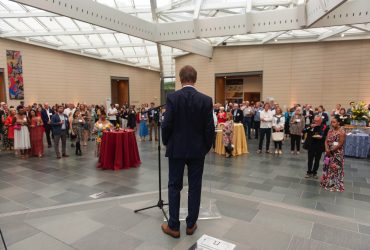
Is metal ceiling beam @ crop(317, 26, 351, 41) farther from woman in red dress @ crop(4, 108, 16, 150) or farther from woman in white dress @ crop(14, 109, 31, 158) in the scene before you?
woman in red dress @ crop(4, 108, 16, 150)

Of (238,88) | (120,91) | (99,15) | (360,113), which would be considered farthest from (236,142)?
(120,91)

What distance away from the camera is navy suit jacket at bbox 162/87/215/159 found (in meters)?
2.43

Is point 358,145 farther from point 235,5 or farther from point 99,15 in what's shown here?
point 99,15

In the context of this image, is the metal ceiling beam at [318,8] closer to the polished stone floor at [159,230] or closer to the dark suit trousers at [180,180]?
the polished stone floor at [159,230]

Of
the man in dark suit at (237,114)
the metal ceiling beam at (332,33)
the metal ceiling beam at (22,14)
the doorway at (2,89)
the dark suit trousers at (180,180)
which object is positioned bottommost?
the dark suit trousers at (180,180)

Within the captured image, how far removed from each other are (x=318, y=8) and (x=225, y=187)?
18.2 ft

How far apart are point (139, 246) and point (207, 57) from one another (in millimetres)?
14318

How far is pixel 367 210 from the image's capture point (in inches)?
144

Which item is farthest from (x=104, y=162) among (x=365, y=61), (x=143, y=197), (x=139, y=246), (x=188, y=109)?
(x=365, y=61)

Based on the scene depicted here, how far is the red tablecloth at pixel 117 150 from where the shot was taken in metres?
5.91

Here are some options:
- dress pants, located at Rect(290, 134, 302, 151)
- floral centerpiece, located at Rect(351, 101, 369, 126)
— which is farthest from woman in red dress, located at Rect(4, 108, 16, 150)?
floral centerpiece, located at Rect(351, 101, 369, 126)

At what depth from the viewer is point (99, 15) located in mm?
7473

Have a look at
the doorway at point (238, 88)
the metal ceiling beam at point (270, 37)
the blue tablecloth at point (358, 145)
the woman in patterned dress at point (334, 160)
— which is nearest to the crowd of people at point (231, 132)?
the woman in patterned dress at point (334, 160)

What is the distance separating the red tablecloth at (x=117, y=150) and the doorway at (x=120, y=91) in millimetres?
16545
